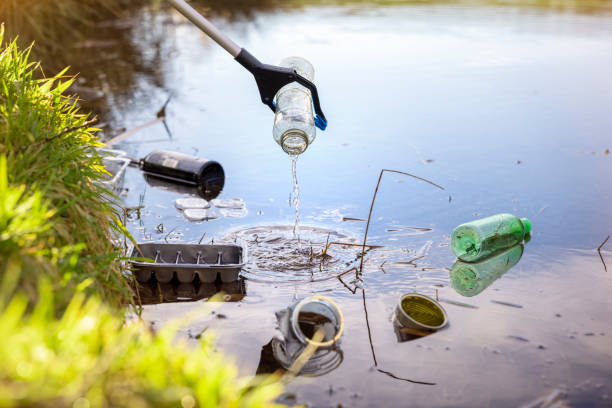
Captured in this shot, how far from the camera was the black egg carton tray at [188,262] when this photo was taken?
3314mm

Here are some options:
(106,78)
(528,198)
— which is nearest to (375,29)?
(106,78)

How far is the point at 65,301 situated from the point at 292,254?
189 centimetres

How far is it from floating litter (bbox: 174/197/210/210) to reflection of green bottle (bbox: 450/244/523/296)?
72.4 inches

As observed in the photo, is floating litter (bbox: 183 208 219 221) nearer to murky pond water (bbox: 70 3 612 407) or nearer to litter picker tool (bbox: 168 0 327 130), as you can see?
murky pond water (bbox: 70 3 612 407)

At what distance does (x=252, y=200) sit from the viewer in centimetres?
483

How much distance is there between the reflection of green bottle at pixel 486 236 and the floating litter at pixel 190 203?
69.1 inches

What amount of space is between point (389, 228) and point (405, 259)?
501 mm

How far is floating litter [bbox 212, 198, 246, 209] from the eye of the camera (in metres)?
4.71

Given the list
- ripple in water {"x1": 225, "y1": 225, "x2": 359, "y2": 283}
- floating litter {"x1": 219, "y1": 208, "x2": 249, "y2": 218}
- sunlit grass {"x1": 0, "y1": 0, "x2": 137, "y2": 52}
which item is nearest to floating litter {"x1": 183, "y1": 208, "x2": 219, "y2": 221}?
floating litter {"x1": 219, "y1": 208, "x2": 249, "y2": 218}

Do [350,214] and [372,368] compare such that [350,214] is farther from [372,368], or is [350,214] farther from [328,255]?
[372,368]

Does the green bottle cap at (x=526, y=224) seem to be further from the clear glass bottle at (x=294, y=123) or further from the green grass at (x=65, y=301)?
the green grass at (x=65, y=301)

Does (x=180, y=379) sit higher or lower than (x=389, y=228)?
higher

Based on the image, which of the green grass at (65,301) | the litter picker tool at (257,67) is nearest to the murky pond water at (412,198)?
A: the green grass at (65,301)

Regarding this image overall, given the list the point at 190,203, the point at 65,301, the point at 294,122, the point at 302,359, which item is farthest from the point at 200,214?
the point at 65,301
